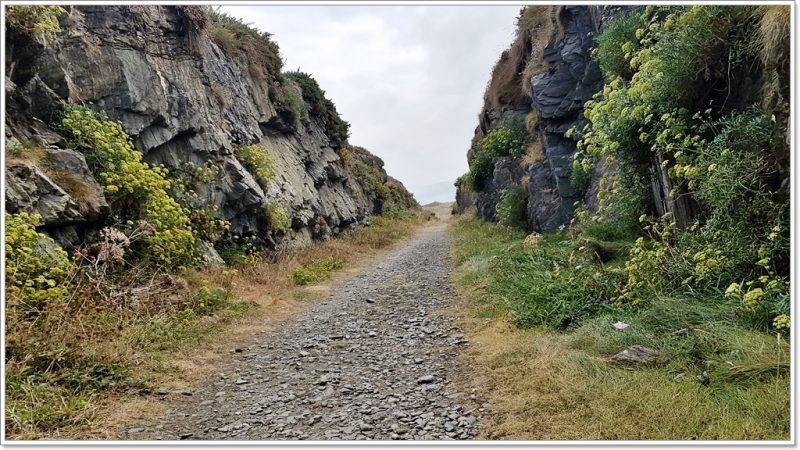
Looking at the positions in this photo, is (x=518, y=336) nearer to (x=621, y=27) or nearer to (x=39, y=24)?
(x=621, y=27)

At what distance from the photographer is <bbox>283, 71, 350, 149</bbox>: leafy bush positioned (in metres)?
25.0

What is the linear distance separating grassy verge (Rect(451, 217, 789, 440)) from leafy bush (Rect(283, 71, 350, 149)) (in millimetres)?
20493

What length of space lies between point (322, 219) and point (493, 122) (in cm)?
957

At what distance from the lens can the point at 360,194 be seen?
28.7 metres

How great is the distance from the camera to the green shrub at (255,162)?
1519 centimetres

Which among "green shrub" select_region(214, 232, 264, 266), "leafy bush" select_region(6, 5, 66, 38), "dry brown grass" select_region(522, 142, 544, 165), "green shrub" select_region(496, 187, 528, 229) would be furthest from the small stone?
"green shrub" select_region(496, 187, 528, 229)

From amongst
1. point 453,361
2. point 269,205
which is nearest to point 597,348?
point 453,361

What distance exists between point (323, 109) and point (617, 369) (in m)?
23.9

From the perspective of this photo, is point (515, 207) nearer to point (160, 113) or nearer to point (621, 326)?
point (160, 113)

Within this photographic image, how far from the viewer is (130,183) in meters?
8.95

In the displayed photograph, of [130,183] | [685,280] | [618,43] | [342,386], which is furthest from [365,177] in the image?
[342,386]

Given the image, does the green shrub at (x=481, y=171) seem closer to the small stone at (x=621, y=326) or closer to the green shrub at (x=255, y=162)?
the green shrub at (x=255, y=162)

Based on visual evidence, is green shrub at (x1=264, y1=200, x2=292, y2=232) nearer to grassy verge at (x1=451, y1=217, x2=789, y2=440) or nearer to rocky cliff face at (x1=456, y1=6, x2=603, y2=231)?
rocky cliff face at (x1=456, y1=6, x2=603, y2=231)

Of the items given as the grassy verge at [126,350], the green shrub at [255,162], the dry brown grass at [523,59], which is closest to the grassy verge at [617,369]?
the grassy verge at [126,350]
